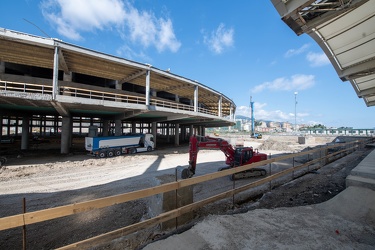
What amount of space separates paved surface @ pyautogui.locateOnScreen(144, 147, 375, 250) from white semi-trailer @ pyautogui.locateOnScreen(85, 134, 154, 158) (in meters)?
17.4

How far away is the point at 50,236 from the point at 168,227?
4.04 m

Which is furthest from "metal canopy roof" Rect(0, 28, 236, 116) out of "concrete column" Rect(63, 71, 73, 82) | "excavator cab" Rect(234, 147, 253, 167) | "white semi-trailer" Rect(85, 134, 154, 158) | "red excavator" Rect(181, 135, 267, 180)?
"excavator cab" Rect(234, 147, 253, 167)

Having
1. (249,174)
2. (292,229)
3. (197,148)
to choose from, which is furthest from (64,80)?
(292,229)

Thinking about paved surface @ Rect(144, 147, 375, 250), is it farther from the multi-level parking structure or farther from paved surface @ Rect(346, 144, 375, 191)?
the multi-level parking structure

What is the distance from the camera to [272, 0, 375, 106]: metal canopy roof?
16.9 ft

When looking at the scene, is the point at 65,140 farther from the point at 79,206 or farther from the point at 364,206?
the point at 364,206

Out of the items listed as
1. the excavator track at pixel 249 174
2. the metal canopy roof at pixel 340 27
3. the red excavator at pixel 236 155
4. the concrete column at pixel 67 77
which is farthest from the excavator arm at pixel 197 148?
the concrete column at pixel 67 77

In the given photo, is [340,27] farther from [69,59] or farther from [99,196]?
[69,59]

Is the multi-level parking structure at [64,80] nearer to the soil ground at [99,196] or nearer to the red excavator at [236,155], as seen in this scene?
the soil ground at [99,196]

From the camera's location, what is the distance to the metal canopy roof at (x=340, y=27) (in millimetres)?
5145

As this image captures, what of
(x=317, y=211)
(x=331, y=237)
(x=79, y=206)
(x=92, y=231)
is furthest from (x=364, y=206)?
(x=92, y=231)

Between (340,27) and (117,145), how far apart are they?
19.8 m

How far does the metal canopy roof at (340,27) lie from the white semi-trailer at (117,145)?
1843 centimetres

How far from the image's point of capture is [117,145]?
64.7ft
